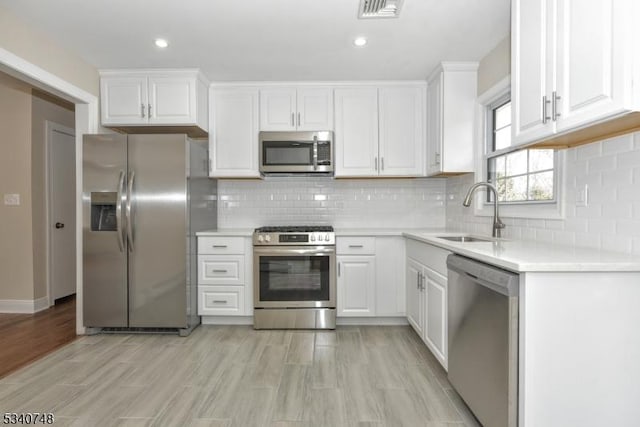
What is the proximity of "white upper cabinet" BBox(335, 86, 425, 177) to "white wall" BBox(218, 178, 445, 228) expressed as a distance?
39 centimetres

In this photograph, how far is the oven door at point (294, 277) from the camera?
11.0 ft

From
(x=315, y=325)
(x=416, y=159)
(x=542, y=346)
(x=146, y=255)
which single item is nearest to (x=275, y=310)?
(x=315, y=325)

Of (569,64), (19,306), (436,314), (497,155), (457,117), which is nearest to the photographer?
(569,64)

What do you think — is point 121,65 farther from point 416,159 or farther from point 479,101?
point 479,101

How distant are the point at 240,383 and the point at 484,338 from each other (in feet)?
4.96

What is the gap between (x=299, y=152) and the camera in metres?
3.57

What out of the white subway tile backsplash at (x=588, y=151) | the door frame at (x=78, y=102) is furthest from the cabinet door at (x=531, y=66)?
the door frame at (x=78, y=102)

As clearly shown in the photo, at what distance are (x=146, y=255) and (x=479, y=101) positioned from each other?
3.14 metres

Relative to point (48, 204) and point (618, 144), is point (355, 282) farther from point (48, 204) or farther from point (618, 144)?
point (48, 204)

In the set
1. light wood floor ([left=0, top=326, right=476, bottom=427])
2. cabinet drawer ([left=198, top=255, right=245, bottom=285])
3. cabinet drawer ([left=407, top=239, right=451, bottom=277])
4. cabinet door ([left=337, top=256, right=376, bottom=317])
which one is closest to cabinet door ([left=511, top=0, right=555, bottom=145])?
cabinet drawer ([left=407, top=239, right=451, bottom=277])

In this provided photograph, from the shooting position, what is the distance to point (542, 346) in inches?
57.6

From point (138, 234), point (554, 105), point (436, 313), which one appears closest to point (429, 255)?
point (436, 313)

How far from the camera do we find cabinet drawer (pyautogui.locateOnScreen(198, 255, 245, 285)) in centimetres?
342

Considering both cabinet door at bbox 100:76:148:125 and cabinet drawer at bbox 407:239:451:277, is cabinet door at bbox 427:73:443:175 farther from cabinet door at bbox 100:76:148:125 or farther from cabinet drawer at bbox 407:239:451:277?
cabinet door at bbox 100:76:148:125
